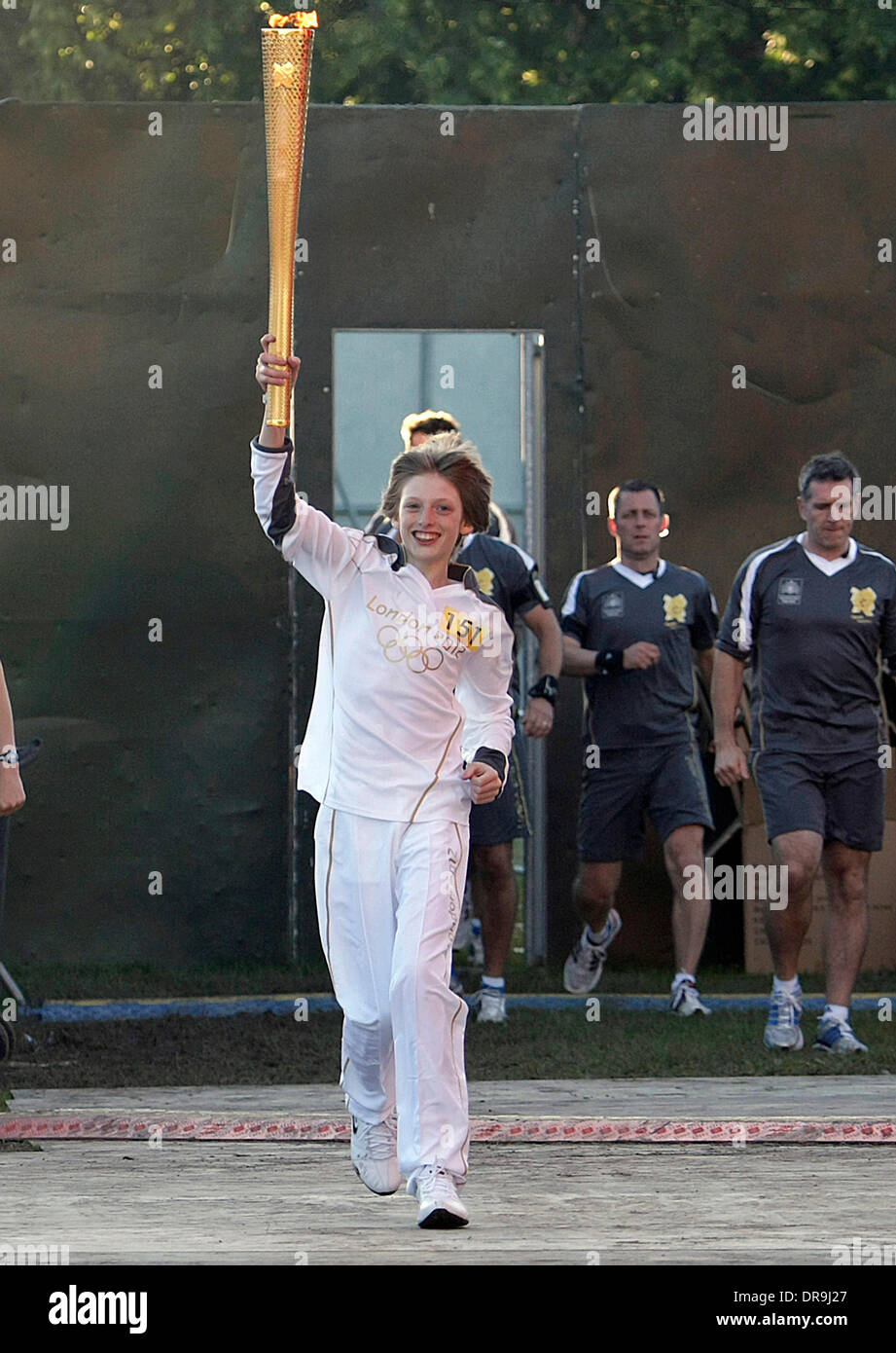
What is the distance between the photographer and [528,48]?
20.0 m

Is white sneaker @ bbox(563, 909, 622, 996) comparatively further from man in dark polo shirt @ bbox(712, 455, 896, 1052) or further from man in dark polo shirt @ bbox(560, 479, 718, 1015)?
man in dark polo shirt @ bbox(712, 455, 896, 1052)

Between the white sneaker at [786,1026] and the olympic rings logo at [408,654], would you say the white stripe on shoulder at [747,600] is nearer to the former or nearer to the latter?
the white sneaker at [786,1026]

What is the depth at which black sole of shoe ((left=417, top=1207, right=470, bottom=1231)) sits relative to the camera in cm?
523

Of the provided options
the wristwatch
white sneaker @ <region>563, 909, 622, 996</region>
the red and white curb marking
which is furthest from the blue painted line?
the red and white curb marking

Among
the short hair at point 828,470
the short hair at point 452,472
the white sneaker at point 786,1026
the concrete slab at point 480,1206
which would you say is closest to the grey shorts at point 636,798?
the white sneaker at point 786,1026

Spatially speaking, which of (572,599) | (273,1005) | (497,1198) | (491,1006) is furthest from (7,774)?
(572,599)

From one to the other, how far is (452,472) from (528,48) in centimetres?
1491

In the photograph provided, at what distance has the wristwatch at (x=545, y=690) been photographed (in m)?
9.35

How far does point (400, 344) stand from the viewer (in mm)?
16641

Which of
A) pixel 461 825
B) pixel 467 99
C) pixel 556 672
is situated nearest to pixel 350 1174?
pixel 461 825

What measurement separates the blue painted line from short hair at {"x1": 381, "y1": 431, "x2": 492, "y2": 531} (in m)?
3.97

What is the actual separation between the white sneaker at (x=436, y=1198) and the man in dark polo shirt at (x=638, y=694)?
4393 mm

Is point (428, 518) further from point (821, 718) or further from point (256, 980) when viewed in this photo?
point (256, 980)
